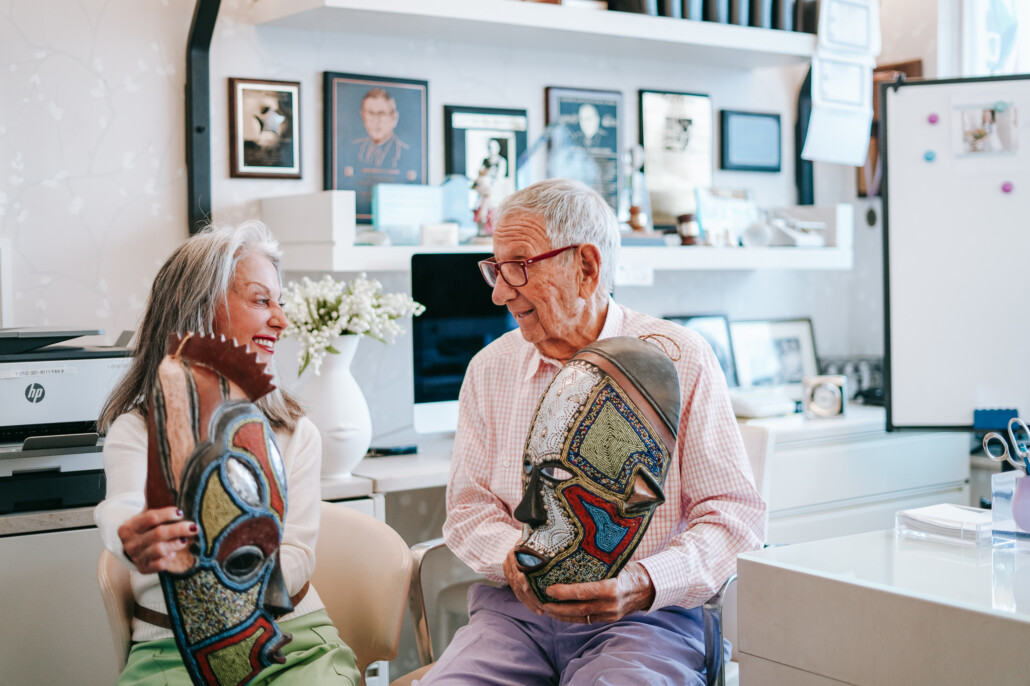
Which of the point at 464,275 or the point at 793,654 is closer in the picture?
the point at 793,654

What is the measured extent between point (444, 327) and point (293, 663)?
4.14 ft

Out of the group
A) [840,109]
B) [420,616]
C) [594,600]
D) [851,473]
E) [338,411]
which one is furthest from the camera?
[840,109]

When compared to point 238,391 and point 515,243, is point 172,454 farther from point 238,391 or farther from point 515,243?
point 515,243

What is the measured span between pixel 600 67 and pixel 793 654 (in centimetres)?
222

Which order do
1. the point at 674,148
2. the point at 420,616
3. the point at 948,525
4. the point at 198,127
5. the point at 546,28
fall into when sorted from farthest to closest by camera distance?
the point at 674,148 → the point at 546,28 → the point at 198,127 → the point at 420,616 → the point at 948,525

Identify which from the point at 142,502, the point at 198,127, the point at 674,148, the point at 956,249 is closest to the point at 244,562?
the point at 142,502

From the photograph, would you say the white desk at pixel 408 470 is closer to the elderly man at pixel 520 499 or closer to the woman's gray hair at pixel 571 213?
the elderly man at pixel 520 499

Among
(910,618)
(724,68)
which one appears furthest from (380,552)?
(724,68)

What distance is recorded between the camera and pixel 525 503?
50.3 inches

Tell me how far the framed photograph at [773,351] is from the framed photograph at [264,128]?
5.30 feet

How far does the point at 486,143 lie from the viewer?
115 inches

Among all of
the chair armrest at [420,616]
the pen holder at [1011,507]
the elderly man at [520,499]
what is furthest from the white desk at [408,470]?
the pen holder at [1011,507]

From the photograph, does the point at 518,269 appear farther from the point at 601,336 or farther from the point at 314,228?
the point at 314,228

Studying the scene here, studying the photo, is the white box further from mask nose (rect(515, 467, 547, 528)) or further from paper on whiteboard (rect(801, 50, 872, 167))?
paper on whiteboard (rect(801, 50, 872, 167))
